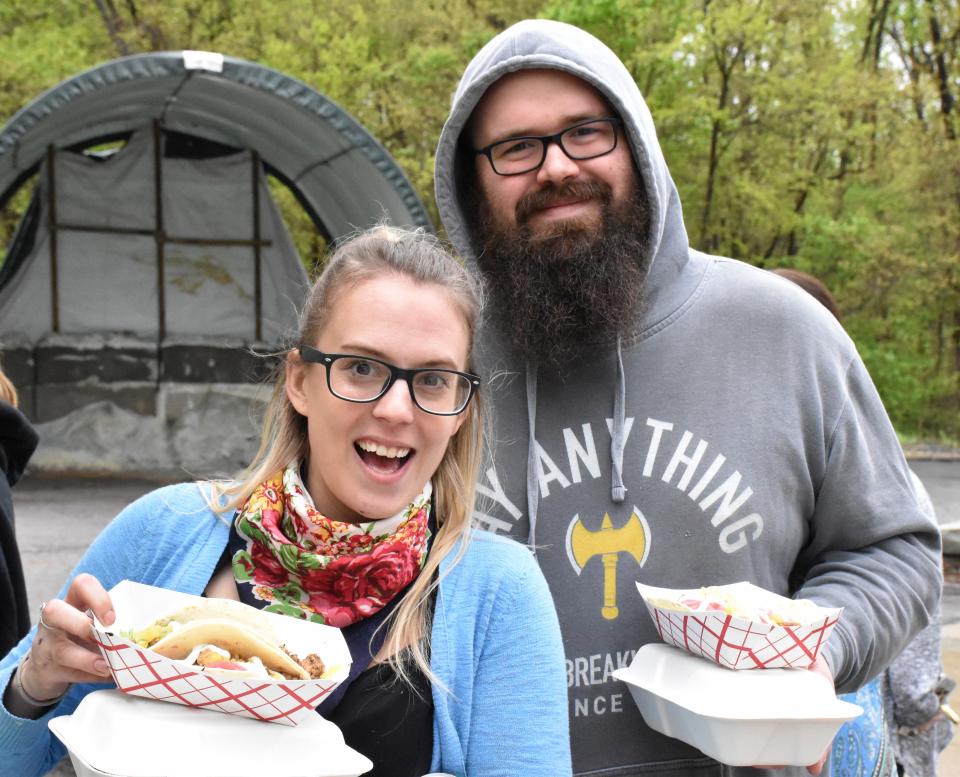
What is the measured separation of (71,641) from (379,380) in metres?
0.74

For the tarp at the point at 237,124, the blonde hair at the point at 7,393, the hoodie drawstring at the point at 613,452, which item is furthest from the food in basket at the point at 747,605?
the tarp at the point at 237,124

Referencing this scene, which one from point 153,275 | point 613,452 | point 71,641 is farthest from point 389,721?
point 153,275

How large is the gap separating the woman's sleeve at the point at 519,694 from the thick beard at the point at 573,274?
78 cm

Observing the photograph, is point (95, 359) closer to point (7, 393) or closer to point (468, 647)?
point (7, 393)

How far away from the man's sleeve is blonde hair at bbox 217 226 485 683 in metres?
0.83

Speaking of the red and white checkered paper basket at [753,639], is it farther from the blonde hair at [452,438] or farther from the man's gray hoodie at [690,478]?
the blonde hair at [452,438]

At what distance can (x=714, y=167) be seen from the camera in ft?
68.8

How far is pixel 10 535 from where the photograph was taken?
3.57 meters

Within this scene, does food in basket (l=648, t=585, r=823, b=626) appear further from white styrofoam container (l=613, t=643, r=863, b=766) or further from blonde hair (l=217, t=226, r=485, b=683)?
blonde hair (l=217, t=226, r=485, b=683)

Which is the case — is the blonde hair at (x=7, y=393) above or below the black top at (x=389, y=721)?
above

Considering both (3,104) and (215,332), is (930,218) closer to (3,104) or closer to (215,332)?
(215,332)

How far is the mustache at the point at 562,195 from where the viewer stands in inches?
107

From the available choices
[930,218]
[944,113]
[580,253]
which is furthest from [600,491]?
[944,113]

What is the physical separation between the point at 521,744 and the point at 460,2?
20.1 meters
